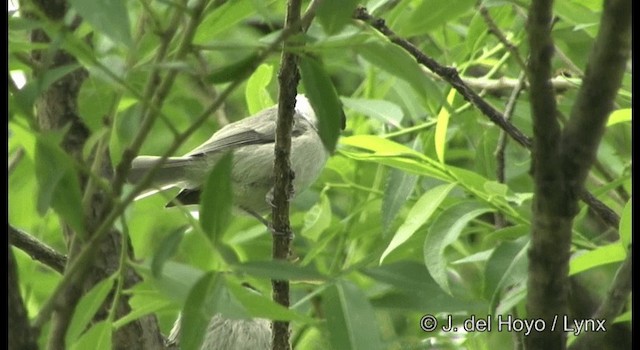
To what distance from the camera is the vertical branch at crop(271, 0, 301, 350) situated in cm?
182

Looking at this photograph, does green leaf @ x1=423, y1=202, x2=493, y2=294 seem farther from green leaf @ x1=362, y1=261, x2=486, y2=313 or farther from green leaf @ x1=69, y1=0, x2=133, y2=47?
green leaf @ x1=69, y1=0, x2=133, y2=47

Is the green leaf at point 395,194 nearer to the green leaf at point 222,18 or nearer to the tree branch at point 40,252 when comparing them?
the green leaf at point 222,18

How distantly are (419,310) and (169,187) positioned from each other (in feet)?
5.50

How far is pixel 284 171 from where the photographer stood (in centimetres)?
209

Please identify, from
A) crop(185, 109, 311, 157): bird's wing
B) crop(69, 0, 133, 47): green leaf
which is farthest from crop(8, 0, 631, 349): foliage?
crop(185, 109, 311, 157): bird's wing

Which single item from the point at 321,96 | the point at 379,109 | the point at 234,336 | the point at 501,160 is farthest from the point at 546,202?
the point at 234,336

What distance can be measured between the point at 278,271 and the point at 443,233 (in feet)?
3.20

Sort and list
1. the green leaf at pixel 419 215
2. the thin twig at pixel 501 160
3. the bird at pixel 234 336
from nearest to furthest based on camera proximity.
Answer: the green leaf at pixel 419 215 → the thin twig at pixel 501 160 → the bird at pixel 234 336

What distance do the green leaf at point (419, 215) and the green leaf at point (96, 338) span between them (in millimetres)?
747

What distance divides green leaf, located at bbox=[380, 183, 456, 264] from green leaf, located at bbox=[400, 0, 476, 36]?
71cm

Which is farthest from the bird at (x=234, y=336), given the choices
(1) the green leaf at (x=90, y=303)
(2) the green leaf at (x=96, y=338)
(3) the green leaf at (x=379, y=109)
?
(1) the green leaf at (x=90, y=303)

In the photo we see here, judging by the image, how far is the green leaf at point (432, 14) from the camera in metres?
1.54

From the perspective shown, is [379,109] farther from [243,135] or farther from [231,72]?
[231,72]

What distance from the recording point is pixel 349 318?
154 centimetres
